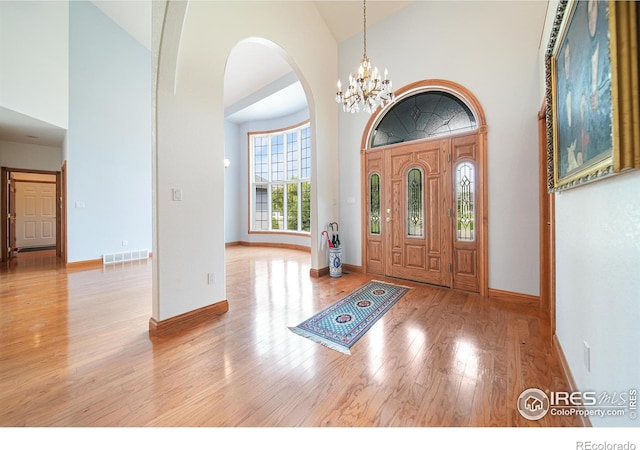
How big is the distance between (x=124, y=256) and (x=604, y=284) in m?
7.33

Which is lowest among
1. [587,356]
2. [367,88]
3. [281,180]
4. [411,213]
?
[587,356]

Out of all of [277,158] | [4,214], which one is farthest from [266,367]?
[4,214]

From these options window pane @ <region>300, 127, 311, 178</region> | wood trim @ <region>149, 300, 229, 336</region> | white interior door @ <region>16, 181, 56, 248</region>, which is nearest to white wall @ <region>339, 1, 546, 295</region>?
wood trim @ <region>149, 300, 229, 336</region>

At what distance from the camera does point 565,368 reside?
173cm

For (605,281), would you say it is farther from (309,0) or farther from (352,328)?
(309,0)

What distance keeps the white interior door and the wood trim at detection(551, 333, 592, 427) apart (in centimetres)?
1134

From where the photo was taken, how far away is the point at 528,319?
104 inches

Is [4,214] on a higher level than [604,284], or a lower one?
higher

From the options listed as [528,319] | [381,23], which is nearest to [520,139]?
[528,319]

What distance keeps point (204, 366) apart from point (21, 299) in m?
3.27

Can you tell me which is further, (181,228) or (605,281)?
(181,228)

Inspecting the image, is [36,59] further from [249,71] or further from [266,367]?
[266,367]

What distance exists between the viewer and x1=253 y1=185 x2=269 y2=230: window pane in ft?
27.9

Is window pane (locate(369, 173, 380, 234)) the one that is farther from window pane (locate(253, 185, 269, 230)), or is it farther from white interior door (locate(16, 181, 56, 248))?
white interior door (locate(16, 181, 56, 248))
